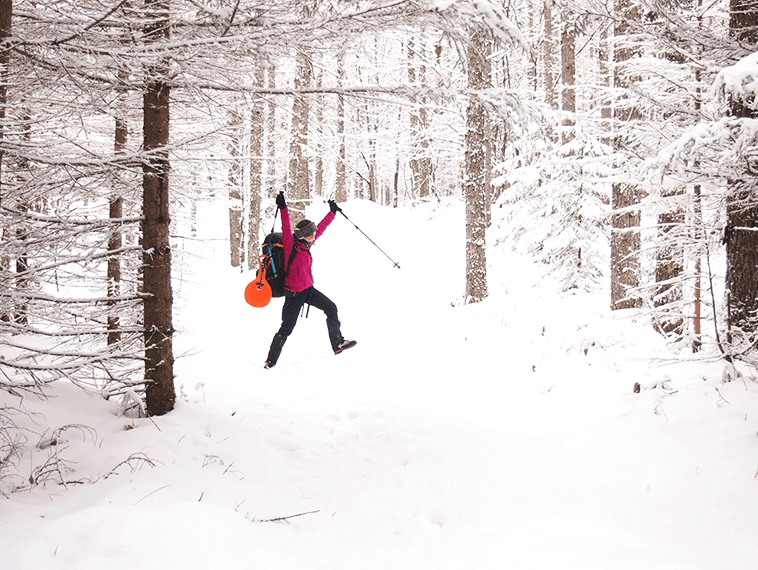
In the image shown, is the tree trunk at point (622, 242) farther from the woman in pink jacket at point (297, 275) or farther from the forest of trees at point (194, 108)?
the woman in pink jacket at point (297, 275)

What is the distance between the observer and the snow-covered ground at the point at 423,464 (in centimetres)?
280

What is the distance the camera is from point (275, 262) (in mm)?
7293

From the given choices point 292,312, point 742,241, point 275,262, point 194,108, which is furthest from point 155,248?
point 742,241

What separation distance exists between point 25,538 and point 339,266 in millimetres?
12812

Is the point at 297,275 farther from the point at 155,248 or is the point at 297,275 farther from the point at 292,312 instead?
the point at 155,248

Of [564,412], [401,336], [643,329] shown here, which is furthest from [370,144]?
[564,412]

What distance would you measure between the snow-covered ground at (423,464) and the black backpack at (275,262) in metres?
1.43

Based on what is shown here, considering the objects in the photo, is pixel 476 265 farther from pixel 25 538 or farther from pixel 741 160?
pixel 25 538

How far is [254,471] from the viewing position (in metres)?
4.15

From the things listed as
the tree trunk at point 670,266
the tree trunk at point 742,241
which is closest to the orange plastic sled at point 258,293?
the tree trunk at point 670,266

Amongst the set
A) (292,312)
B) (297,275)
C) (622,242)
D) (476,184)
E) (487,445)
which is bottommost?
(487,445)

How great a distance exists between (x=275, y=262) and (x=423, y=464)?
13.4ft

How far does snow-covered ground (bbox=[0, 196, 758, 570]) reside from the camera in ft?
9.19

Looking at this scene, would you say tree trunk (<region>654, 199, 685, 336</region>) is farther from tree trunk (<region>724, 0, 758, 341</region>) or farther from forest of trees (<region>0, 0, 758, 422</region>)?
tree trunk (<region>724, 0, 758, 341</region>)
